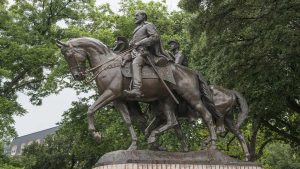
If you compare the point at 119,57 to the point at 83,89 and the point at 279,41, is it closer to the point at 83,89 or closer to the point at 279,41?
the point at 279,41

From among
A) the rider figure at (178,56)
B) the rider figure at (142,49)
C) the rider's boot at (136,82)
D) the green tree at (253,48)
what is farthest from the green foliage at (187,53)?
the rider's boot at (136,82)

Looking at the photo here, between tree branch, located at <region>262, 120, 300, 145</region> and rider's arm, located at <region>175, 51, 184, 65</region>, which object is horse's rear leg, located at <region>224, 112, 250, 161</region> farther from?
tree branch, located at <region>262, 120, 300, 145</region>

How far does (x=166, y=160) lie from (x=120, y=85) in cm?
190

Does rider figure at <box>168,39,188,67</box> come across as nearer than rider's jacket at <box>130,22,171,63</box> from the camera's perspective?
No

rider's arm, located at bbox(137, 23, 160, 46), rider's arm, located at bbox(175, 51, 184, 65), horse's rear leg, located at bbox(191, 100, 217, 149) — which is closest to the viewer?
rider's arm, located at bbox(137, 23, 160, 46)

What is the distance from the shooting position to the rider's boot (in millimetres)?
11043

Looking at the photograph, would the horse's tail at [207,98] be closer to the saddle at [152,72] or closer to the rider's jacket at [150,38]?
the saddle at [152,72]

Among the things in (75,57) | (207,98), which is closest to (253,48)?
(207,98)

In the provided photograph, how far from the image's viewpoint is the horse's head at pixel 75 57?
11461 mm

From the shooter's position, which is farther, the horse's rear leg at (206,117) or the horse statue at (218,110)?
the horse statue at (218,110)

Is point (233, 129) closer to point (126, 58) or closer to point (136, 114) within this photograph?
point (136, 114)

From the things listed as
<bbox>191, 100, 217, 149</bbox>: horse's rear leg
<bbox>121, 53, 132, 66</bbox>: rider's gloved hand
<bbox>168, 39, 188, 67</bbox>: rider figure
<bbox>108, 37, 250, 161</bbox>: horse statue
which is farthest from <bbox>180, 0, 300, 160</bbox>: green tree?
<bbox>121, 53, 132, 66</bbox>: rider's gloved hand

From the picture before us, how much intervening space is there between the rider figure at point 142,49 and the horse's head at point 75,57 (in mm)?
1134

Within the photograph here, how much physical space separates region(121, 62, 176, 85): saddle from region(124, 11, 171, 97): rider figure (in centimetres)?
15
